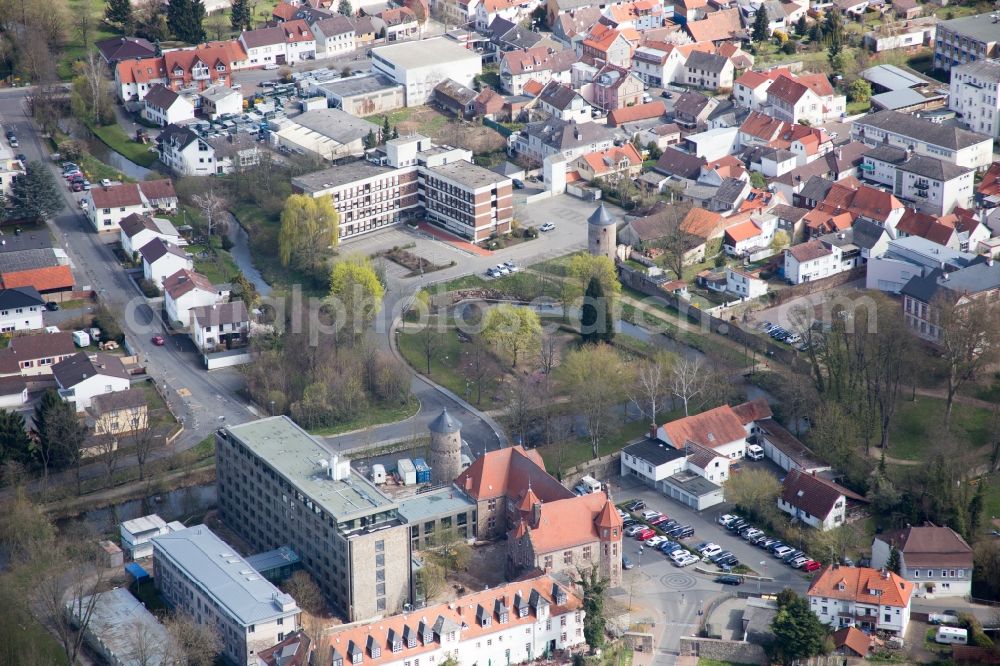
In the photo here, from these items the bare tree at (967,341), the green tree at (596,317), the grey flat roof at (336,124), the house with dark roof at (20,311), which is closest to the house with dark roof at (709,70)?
the grey flat roof at (336,124)

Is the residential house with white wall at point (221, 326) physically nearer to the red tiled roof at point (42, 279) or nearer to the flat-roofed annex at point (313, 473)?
the red tiled roof at point (42, 279)

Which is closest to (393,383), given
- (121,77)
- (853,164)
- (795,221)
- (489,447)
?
(489,447)

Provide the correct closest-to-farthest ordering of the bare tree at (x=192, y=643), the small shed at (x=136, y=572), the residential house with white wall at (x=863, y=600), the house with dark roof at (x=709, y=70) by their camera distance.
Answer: the bare tree at (x=192, y=643)
the residential house with white wall at (x=863, y=600)
the small shed at (x=136, y=572)
the house with dark roof at (x=709, y=70)

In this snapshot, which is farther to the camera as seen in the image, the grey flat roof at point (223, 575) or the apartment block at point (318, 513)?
the apartment block at point (318, 513)

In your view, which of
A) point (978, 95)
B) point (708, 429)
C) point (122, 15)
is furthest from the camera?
point (122, 15)

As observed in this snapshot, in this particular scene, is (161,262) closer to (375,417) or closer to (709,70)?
(375,417)

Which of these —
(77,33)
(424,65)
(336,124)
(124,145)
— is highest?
(77,33)

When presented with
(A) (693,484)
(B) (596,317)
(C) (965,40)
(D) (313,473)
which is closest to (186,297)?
(B) (596,317)
